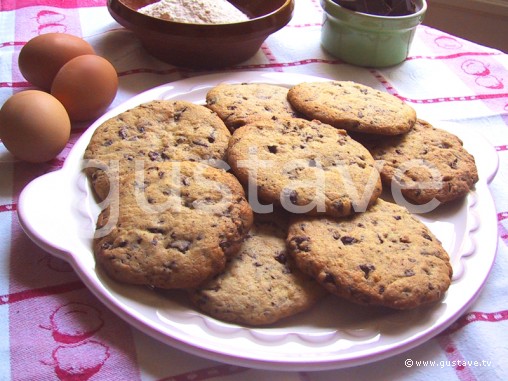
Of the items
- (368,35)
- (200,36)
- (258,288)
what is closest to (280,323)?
(258,288)

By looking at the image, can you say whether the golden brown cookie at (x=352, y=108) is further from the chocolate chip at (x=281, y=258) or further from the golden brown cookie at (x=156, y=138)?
the chocolate chip at (x=281, y=258)

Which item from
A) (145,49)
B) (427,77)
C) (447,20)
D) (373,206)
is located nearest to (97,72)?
(145,49)

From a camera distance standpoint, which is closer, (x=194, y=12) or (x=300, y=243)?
(x=300, y=243)

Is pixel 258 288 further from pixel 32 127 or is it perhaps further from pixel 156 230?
pixel 32 127

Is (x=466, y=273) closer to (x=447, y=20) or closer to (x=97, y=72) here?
(x=97, y=72)

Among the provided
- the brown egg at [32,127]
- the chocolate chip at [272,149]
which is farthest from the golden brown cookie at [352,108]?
the brown egg at [32,127]

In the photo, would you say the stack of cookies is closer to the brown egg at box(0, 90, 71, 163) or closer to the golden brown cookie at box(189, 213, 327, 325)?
the golden brown cookie at box(189, 213, 327, 325)

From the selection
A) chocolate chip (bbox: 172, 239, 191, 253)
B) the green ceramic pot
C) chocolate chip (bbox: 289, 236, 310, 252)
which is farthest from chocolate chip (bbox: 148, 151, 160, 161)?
the green ceramic pot
